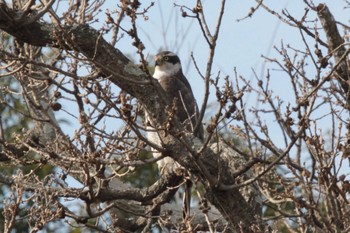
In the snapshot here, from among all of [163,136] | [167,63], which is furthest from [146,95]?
[167,63]

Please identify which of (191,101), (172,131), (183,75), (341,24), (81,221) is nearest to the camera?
(172,131)

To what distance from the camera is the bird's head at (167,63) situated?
9539 millimetres

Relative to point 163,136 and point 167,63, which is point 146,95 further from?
point 167,63

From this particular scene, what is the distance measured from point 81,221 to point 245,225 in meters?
1.05

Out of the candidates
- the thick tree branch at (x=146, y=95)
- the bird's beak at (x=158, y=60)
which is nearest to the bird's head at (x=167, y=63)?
Result: the bird's beak at (x=158, y=60)

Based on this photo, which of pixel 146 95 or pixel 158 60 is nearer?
pixel 146 95

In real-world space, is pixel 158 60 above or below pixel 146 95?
above

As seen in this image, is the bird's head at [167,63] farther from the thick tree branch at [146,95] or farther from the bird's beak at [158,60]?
the thick tree branch at [146,95]

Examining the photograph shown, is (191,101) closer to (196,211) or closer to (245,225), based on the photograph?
(196,211)

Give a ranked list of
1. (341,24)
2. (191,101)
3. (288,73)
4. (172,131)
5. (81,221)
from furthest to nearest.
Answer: (191,101) < (341,24) < (81,221) < (288,73) < (172,131)

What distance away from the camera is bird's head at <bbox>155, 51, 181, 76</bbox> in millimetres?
9539

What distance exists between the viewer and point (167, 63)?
31.5 feet

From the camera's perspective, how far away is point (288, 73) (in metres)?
5.46

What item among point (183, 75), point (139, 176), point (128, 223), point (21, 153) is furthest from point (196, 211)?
point (139, 176)
